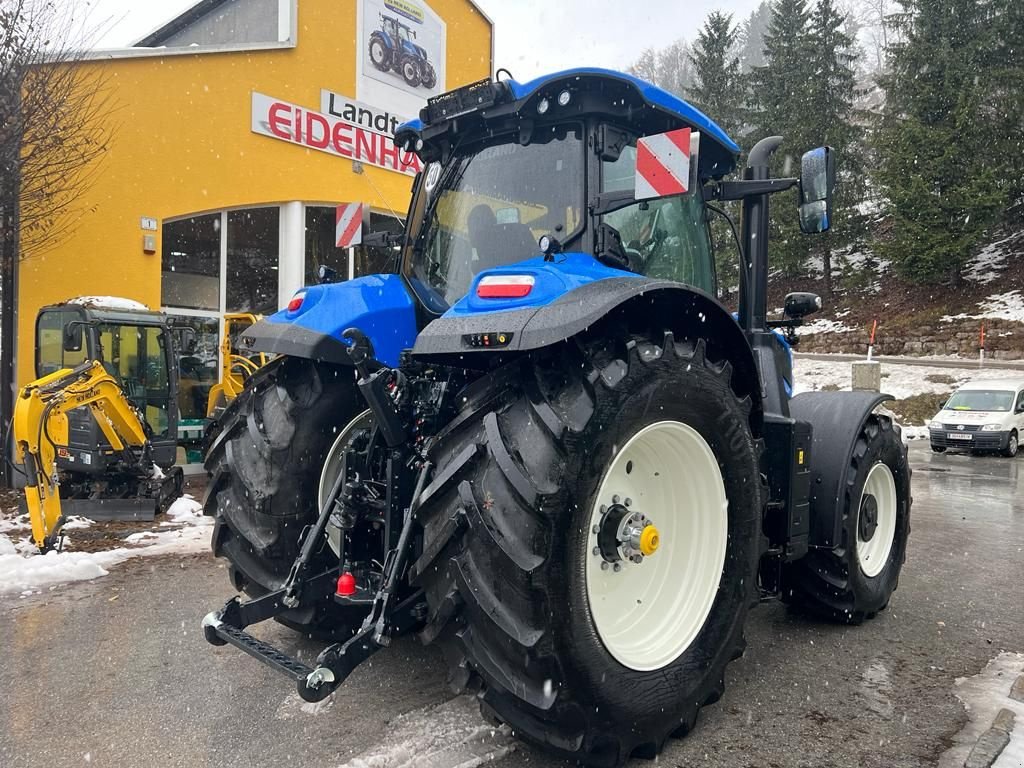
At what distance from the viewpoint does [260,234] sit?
11.7 m

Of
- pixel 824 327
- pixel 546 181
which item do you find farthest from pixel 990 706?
pixel 824 327

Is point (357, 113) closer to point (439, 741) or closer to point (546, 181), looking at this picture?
point (546, 181)

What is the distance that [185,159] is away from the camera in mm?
10250

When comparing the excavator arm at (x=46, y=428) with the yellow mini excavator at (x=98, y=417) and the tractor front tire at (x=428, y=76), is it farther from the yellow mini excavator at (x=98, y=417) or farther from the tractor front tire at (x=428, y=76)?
the tractor front tire at (x=428, y=76)

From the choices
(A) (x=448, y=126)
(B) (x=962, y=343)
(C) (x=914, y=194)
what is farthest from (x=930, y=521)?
(C) (x=914, y=194)

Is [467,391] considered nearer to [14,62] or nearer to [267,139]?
[14,62]

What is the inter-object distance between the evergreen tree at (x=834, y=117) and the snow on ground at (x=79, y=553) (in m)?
25.9

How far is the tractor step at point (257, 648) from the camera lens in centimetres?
241

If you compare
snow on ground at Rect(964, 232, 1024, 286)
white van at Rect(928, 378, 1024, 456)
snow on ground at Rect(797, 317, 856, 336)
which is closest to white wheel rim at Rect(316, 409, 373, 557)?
white van at Rect(928, 378, 1024, 456)

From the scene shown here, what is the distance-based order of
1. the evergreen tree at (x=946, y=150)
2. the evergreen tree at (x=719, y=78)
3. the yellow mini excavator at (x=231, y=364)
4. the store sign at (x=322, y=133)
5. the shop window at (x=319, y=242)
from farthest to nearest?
the evergreen tree at (x=719, y=78)
the evergreen tree at (x=946, y=150)
the shop window at (x=319, y=242)
the store sign at (x=322, y=133)
the yellow mini excavator at (x=231, y=364)

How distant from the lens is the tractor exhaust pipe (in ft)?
12.9

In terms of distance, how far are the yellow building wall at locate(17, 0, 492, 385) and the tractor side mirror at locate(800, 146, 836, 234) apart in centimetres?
722

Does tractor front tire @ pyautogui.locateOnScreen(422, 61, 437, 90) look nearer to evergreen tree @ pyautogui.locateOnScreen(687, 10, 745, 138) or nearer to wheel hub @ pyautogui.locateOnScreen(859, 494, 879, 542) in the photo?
wheel hub @ pyautogui.locateOnScreen(859, 494, 879, 542)

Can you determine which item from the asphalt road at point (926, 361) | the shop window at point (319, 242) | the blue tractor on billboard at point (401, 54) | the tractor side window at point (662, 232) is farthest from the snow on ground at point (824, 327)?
the tractor side window at point (662, 232)
